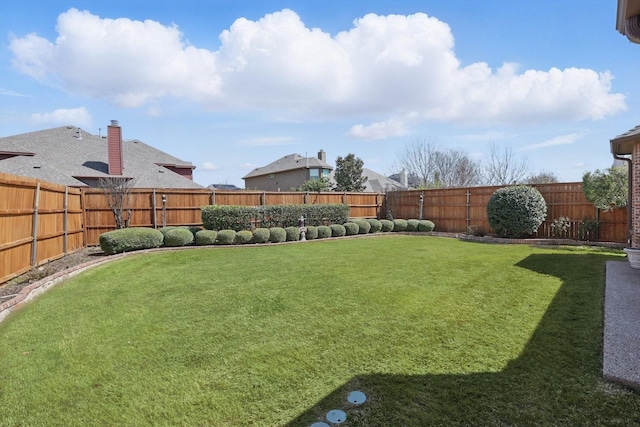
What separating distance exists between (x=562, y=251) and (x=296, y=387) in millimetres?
9064

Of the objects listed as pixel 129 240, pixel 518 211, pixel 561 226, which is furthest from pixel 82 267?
pixel 561 226

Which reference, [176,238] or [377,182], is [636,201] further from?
[377,182]

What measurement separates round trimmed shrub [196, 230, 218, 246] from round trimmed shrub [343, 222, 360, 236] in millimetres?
5312

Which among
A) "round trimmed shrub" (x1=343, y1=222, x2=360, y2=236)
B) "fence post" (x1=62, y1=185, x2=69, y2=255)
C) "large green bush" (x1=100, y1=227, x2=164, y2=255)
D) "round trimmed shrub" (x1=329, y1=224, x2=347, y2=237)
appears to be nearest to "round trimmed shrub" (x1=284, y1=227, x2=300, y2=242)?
"round trimmed shrub" (x1=329, y1=224, x2=347, y2=237)

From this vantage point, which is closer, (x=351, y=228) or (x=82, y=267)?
(x=82, y=267)

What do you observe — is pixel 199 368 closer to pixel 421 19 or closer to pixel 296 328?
pixel 296 328

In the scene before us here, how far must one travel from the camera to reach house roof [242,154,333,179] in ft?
98.7

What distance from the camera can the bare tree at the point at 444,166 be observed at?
30891 millimetres

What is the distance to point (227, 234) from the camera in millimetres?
11297

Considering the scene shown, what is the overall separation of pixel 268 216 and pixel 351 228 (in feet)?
11.2

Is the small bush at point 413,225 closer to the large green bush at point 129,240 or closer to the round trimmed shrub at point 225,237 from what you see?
the round trimmed shrub at point 225,237

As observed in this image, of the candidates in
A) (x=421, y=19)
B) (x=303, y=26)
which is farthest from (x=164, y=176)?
(x=421, y=19)

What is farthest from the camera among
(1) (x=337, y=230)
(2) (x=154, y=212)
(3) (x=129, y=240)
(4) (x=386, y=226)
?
(4) (x=386, y=226)

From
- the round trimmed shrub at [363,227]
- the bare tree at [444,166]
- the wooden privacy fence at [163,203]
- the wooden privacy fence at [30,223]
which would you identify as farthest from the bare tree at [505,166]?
the wooden privacy fence at [30,223]
